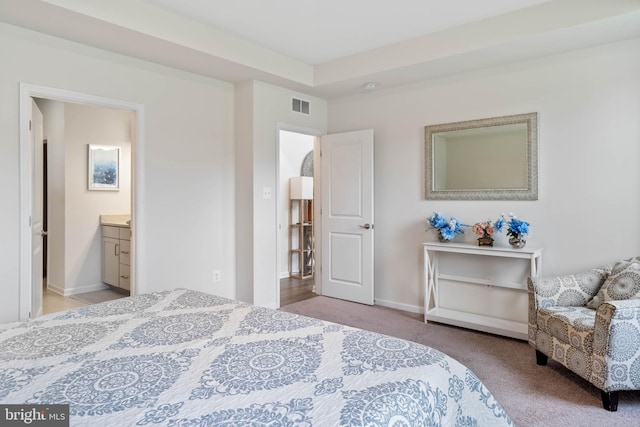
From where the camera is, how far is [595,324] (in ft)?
7.32

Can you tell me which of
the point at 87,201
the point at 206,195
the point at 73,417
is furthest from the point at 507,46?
the point at 87,201

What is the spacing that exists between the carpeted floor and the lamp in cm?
217

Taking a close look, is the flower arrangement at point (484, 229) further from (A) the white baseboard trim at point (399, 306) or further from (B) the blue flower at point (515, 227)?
(A) the white baseboard trim at point (399, 306)

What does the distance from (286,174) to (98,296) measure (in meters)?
2.99

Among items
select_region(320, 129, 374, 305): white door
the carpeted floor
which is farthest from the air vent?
the carpeted floor

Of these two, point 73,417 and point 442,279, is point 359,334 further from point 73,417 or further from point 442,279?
point 442,279

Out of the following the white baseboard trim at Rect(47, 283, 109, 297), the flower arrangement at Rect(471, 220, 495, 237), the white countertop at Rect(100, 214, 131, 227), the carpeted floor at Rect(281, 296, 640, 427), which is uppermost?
the white countertop at Rect(100, 214, 131, 227)

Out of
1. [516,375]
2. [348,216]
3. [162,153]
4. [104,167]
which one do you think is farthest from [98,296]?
[516,375]

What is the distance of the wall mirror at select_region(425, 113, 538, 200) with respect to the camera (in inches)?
133

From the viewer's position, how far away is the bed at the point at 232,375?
1.04 meters

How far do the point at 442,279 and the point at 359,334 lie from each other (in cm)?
255

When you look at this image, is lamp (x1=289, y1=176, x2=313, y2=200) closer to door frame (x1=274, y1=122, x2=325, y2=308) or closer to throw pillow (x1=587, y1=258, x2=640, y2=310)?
door frame (x1=274, y1=122, x2=325, y2=308)

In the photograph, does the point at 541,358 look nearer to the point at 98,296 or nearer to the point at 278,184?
the point at 278,184

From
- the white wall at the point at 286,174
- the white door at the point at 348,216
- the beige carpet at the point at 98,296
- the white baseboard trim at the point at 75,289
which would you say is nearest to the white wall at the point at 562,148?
the white door at the point at 348,216
